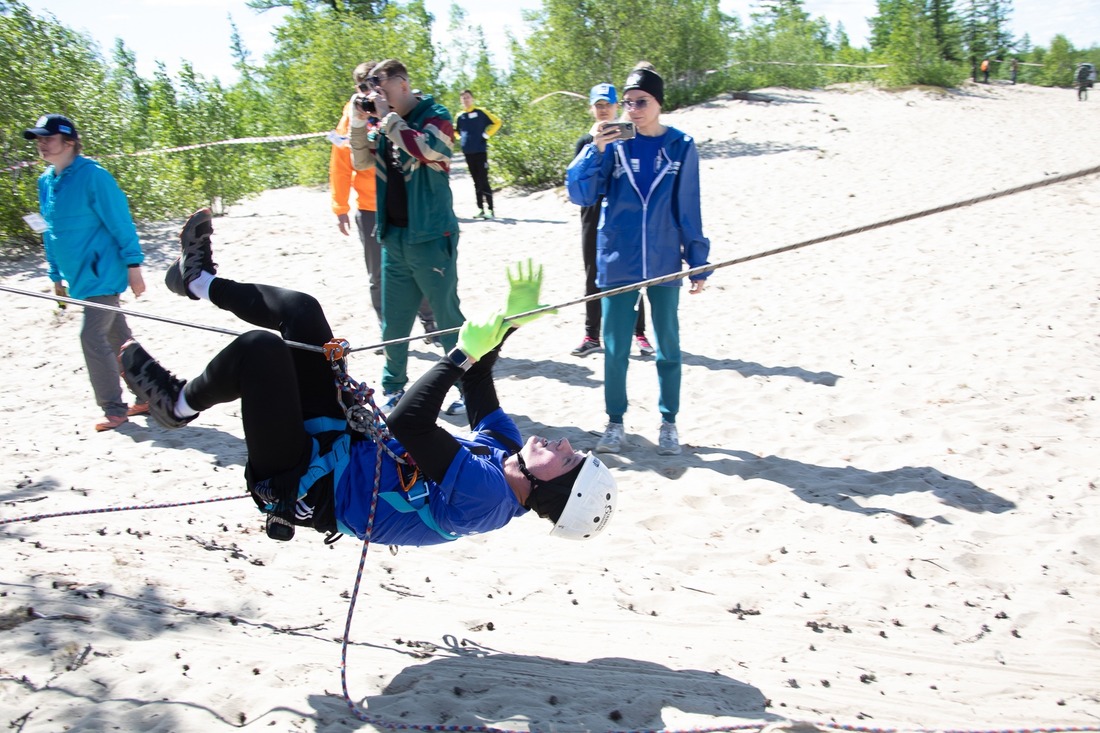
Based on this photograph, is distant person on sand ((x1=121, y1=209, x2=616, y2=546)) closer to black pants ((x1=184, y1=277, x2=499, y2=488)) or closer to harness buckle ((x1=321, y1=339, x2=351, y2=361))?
black pants ((x1=184, y1=277, x2=499, y2=488))

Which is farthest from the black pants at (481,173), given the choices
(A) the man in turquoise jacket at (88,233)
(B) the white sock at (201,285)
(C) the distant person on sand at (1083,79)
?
(C) the distant person on sand at (1083,79)

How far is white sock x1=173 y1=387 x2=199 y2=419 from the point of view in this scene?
355cm

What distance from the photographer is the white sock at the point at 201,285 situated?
3.94 meters

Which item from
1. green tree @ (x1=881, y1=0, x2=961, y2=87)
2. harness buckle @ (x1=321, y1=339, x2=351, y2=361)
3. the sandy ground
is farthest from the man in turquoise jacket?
green tree @ (x1=881, y1=0, x2=961, y2=87)

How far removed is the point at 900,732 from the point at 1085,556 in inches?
79.4

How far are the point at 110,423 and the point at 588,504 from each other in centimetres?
447

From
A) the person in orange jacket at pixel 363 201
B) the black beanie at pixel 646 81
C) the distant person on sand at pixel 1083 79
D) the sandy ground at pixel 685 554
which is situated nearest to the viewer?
the sandy ground at pixel 685 554

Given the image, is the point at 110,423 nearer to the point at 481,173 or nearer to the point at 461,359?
the point at 461,359

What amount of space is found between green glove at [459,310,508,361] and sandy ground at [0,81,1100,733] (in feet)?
4.40

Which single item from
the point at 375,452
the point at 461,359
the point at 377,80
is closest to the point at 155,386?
the point at 375,452

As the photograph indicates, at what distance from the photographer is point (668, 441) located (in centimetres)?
572

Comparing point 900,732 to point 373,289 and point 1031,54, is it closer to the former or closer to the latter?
point 373,289

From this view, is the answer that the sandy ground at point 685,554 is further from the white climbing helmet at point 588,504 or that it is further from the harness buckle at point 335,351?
the harness buckle at point 335,351

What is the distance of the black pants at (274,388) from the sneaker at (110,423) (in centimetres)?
322
